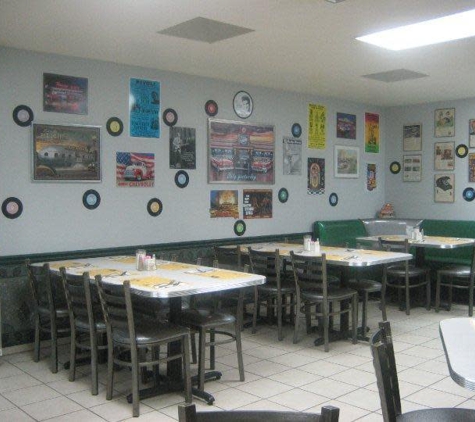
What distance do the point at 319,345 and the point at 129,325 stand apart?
258cm

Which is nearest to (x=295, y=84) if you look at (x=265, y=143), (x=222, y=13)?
(x=265, y=143)

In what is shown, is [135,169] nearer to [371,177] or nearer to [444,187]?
[371,177]

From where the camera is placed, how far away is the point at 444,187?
9.69 m

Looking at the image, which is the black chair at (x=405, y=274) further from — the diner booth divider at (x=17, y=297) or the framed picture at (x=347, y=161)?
the diner booth divider at (x=17, y=297)

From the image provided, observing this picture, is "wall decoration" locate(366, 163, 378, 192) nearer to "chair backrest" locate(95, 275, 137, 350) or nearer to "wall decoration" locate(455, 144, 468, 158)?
→ "wall decoration" locate(455, 144, 468, 158)

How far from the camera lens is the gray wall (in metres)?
6.07

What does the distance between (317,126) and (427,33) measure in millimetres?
3617

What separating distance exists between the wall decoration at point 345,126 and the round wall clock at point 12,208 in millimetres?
5261

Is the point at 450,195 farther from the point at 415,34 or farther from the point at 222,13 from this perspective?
the point at 222,13

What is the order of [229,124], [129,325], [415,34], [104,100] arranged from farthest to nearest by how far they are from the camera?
1. [229,124]
2. [104,100]
3. [415,34]
4. [129,325]

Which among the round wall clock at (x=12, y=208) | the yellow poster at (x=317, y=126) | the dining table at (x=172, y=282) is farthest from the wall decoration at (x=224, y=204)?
the round wall clock at (x=12, y=208)

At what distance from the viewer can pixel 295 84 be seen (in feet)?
26.7

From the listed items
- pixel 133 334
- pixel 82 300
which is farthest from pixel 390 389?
pixel 82 300

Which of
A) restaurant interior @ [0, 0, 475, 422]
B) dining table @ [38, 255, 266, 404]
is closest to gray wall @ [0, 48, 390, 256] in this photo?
restaurant interior @ [0, 0, 475, 422]
